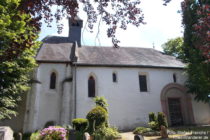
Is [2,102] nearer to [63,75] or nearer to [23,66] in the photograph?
[23,66]

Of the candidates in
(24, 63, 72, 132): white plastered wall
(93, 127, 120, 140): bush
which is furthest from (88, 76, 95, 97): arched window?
(93, 127, 120, 140): bush

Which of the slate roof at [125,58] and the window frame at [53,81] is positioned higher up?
the slate roof at [125,58]

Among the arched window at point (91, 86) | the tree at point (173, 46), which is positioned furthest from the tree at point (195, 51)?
the tree at point (173, 46)

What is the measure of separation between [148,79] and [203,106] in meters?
6.97

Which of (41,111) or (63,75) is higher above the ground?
(63,75)

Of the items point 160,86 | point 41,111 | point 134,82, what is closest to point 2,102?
point 41,111

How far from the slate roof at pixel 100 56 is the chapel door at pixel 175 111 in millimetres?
3953

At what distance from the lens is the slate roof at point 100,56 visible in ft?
51.8

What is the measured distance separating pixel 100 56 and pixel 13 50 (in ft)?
43.1

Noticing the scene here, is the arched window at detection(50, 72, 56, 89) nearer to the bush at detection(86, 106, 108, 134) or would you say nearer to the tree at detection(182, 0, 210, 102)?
the bush at detection(86, 106, 108, 134)

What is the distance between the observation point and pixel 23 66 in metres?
11.5

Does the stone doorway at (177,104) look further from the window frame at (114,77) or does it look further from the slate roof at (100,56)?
the window frame at (114,77)

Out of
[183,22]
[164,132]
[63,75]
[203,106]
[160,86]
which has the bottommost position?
[164,132]

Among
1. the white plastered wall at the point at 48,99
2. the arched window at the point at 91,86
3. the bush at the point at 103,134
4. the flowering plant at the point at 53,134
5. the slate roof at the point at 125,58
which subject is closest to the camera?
the flowering plant at the point at 53,134
